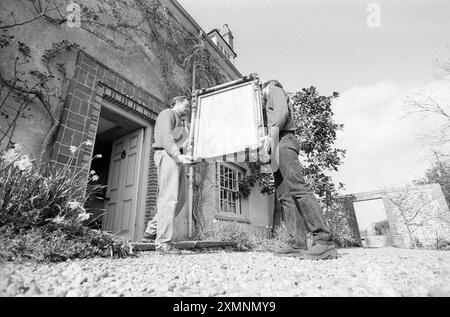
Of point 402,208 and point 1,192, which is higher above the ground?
point 402,208

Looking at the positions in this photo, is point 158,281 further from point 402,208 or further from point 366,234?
point 366,234

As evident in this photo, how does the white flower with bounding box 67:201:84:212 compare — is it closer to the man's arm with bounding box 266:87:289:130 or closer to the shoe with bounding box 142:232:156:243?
the shoe with bounding box 142:232:156:243

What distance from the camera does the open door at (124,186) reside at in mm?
4266

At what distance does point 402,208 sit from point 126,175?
11.0m

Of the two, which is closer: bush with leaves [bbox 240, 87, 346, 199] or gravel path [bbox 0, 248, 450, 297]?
gravel path [bbox 0, 248, 450, 297]

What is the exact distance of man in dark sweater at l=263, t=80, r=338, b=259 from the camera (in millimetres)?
2066

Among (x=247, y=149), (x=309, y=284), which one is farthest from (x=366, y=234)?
(x=309, y=284)

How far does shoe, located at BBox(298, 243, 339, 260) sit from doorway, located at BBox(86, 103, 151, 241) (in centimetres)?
305

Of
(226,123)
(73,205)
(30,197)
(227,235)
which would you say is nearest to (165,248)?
(73,205)

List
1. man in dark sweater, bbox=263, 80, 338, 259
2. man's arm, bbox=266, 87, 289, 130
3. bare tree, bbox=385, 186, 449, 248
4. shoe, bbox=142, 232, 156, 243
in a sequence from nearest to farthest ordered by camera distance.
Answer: man in dark sweater, bbox=263, 80, 338, 259 < man's arm, bbox=266, 87, 289, 130 < shoe, bbox=142, 232, 156, 243 < bare tree, bbox=385, 186, 449, 248

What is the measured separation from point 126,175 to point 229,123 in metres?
2.52

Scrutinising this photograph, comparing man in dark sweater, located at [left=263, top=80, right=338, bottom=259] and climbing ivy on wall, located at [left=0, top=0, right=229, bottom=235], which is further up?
climbing ivy on wall, located at [left=0, top=0, right=229, bottom=235]

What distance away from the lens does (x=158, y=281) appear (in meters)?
1.20

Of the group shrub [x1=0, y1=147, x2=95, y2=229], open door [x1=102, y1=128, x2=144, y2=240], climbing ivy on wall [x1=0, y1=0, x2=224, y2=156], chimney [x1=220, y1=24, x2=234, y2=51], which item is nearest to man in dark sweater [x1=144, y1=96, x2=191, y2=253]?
shrub [x1=0, y1=147, x2=95, y2=229]
